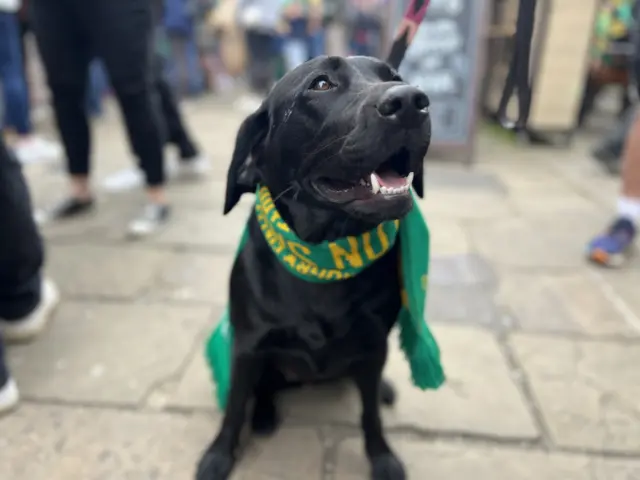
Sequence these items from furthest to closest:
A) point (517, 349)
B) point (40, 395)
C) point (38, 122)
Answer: point (38, 122) → point (517, 349) → point (40, 395)

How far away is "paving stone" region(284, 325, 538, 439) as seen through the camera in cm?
170

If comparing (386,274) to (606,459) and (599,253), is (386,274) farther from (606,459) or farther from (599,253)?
(599,253)

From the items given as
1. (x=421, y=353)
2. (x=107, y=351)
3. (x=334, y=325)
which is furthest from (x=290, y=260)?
(x=107, y=351)

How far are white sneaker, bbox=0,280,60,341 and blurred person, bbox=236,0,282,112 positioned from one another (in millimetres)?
4779

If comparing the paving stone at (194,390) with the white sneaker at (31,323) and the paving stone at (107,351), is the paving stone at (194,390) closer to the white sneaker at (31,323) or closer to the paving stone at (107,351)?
the paving stone at (107,351)

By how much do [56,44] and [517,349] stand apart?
2409mm

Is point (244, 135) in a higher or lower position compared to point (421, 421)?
higher

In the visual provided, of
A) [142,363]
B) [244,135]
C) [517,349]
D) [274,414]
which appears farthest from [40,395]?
[517,349]

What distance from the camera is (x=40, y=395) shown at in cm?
178

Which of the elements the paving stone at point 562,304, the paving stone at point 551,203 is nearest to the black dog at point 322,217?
the paving stone at point 562,304

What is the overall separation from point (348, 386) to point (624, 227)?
1750 millimetres

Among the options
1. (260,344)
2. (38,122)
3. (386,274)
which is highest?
(386,274)

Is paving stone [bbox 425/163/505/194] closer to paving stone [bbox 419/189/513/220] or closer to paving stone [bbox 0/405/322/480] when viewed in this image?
paving stone [bbox 419/189/513/220]

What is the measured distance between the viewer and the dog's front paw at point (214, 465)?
1474mm
